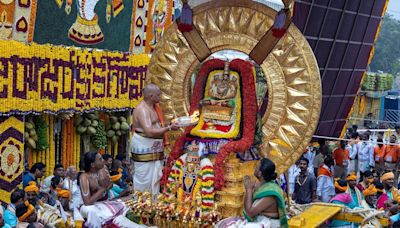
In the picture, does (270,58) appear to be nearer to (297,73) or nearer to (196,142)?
(297,73)

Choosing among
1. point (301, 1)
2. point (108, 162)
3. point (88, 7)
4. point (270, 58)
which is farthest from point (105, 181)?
point (301, 1)

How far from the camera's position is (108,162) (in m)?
13.2

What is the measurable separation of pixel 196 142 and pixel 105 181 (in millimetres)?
1189

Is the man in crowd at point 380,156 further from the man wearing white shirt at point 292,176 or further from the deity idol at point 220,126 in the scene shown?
the deity idol at point 220,126

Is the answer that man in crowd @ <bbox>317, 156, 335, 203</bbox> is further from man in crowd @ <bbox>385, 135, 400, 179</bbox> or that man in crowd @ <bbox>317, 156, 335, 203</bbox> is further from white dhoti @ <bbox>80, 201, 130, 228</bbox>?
white dhoti @ <bbox>80, 201, 130, 228</bbox>

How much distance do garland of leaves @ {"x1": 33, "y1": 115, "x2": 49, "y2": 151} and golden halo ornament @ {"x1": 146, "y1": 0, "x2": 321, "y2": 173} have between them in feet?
16.5

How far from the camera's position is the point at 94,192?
8.14 m

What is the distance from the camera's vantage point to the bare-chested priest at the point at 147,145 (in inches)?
341

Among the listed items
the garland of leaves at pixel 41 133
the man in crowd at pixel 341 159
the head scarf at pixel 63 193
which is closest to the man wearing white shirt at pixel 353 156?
the man in crowd at pixel 341 159

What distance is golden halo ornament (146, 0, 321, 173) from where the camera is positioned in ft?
Result: 27.5

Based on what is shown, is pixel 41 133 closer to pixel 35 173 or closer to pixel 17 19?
pixel 35 173

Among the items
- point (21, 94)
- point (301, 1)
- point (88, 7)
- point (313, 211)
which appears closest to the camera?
point (313, 211)

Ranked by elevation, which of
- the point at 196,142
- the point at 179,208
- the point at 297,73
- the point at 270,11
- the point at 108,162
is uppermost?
the point at 270,11

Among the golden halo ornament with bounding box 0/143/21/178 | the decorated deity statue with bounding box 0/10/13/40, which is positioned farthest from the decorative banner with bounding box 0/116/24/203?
the decorated deity statue with bounding box 0/10/13/40
